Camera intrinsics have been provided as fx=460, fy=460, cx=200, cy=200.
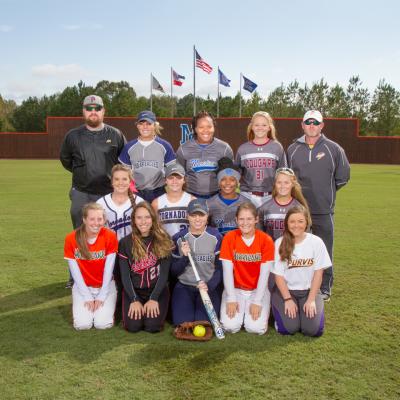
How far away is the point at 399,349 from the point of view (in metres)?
3.95

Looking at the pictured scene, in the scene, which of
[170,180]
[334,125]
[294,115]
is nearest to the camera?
[170,180]

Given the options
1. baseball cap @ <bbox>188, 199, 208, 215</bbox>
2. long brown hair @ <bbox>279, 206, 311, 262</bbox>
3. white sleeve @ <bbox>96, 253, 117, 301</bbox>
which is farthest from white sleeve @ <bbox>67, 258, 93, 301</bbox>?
long brown hair @ <bbox>279, 206, 311, 262</bbox>

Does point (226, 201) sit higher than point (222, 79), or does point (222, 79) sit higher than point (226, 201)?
point (222, 79)

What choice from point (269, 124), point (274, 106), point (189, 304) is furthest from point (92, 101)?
point (274, 106)

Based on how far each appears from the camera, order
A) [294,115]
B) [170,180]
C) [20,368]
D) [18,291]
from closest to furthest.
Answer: [20,368] < [170,180] < [18,291] < [294,115]

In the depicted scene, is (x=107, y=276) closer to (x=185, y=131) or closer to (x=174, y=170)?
(x=174, y=170)

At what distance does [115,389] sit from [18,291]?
279 centimetres

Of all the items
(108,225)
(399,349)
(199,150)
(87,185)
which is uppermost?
(199,150)

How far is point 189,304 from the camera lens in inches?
181

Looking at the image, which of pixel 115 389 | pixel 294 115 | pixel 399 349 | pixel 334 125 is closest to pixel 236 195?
pixel 399 349

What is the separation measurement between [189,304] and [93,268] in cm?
106

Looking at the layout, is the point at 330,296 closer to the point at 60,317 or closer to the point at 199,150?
the point at 199,150

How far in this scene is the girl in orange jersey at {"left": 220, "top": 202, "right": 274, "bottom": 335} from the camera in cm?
436

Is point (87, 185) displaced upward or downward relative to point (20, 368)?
upward
